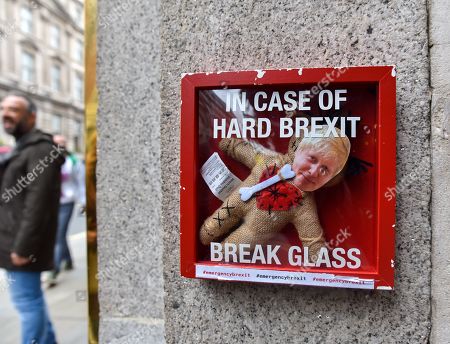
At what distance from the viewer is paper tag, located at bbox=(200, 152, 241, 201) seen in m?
1.71

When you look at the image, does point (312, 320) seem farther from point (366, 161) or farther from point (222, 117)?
point (222, 117)

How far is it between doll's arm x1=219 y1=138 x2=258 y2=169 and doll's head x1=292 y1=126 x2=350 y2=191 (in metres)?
0.17

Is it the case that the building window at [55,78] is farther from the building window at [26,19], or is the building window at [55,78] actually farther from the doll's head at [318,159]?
the doll's head at [318,159]

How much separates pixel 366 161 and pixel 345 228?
0.88 feet

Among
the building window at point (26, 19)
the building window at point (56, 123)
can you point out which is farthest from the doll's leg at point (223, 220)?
the building window at point (56, 123)

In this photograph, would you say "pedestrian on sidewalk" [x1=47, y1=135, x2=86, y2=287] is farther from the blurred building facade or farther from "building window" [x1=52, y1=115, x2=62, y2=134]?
"building window" [x1=52, y1=115, x2=62, y2=134]

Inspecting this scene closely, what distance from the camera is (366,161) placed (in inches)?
62.0

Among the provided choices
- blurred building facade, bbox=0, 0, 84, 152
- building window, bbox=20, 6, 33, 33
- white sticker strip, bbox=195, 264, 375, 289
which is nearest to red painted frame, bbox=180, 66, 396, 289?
white sticker strip, bbox=195, 264, 375, 289

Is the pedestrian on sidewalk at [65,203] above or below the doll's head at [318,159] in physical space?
below

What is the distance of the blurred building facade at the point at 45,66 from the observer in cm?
2125

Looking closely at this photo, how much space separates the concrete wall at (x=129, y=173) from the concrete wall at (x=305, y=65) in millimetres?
428

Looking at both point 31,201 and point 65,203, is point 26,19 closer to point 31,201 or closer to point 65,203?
point 65,203

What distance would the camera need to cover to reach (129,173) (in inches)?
90.1

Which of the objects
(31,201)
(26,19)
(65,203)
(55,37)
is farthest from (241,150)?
(55,37)
